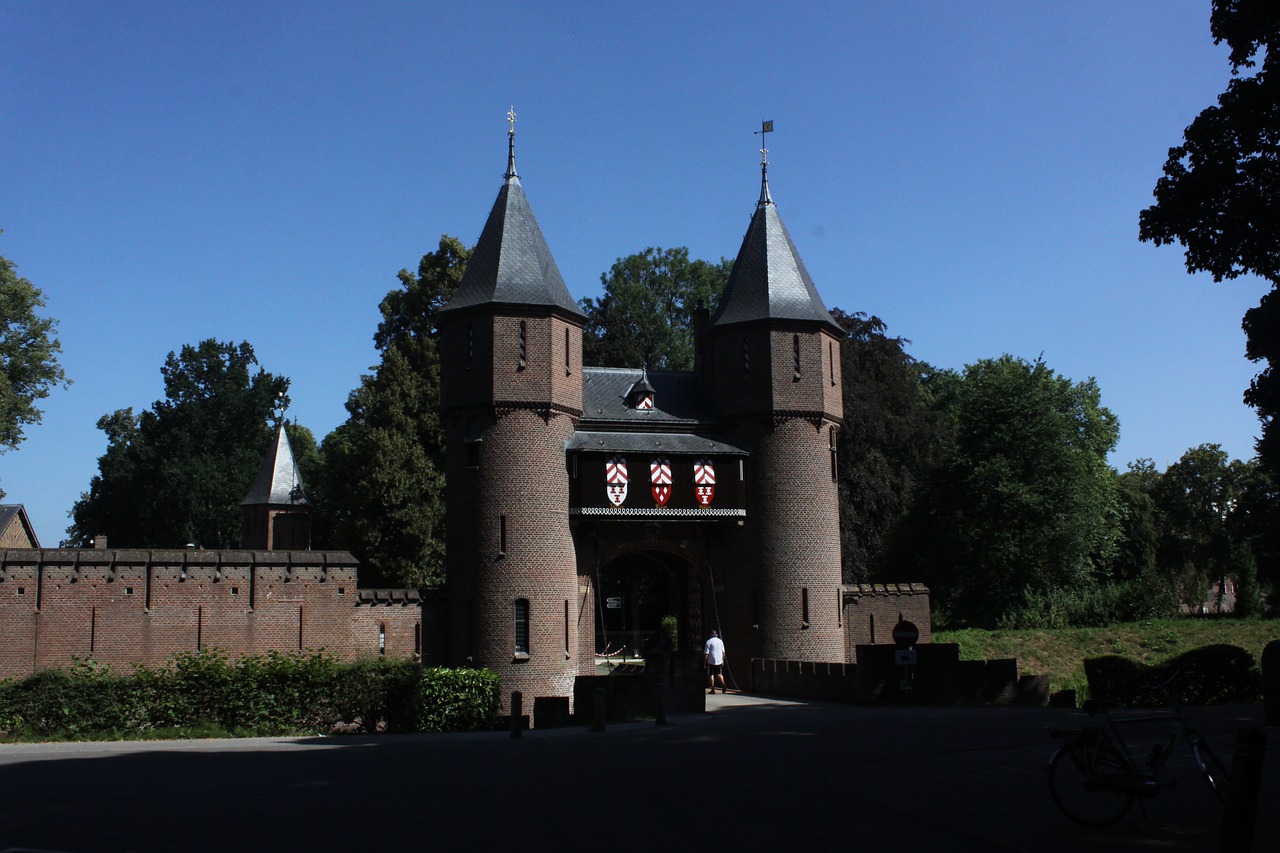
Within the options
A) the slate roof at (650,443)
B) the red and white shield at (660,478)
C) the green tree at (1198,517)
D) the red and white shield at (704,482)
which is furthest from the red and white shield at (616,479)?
the green tree at (1198,517)

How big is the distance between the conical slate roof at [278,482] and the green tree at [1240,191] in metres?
34.4

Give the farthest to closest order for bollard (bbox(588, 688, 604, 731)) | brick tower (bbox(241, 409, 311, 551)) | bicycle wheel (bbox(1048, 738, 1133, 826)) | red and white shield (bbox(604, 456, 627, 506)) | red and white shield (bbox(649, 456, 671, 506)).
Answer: brick tower (bbox(241, 409, 311, 551)), red and white shield (bbox(649, 456, 671, 506)), red and white shield (bbox(604, 456, 627, 506)), bollard (bbox(588, 688, 604, 731)), bicycle wheel (bbox(1048, 738, 1133, 826))

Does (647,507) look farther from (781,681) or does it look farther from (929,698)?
(929,698)

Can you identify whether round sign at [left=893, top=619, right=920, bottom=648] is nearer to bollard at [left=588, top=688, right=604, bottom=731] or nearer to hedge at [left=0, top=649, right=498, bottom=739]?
bollard at [left=588, top=688, right=604, bottom=731]

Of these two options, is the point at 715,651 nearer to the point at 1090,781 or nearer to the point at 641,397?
the point at 641,397

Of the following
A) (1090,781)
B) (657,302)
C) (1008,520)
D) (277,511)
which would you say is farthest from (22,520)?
(1090,781)

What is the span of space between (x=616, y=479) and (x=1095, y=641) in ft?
65.0

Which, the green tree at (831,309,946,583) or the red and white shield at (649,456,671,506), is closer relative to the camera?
the red and white shield at (649,456,671,506)

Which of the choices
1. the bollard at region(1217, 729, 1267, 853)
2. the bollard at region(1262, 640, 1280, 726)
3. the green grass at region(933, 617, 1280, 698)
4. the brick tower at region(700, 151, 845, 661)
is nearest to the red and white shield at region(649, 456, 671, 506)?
the brick tower at region(700, 151, 845, 661)

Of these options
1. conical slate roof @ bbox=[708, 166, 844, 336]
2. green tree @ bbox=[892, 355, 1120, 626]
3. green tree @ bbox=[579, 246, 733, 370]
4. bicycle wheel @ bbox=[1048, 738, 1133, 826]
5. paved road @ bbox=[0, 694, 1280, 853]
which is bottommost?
paved road @ bbox=[0, 694, 1280, 853]

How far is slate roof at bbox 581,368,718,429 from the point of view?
30500mm

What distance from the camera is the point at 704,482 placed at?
97.6 feet

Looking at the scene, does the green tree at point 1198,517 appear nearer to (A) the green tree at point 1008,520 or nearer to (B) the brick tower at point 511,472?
(A) the green tree at point 1008,520

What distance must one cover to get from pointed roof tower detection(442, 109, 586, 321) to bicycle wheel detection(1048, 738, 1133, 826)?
21.5 meters
